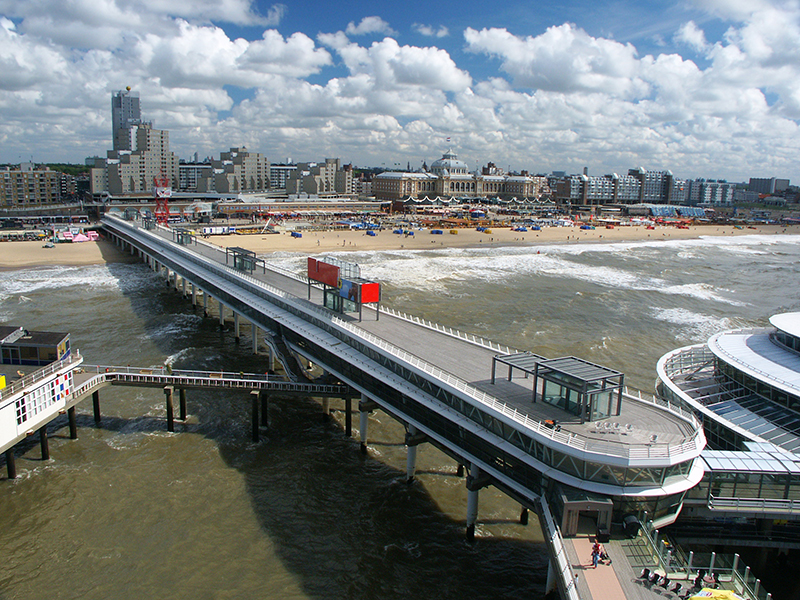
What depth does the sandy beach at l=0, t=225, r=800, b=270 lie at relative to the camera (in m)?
102

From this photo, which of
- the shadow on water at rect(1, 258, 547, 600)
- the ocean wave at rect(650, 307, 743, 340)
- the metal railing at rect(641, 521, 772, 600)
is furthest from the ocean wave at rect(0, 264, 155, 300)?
the metal railing at rect(641, 521, 772, 600)

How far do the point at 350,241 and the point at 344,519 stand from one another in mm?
109525

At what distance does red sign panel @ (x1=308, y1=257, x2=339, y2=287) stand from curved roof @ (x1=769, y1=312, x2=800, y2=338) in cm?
2689

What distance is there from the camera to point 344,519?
26.2 meters

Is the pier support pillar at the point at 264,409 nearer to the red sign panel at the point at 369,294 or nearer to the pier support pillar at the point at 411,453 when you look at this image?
the red sign panel at the point at 369,294

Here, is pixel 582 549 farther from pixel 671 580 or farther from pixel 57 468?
pixel 57 468

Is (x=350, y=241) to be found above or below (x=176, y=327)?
above

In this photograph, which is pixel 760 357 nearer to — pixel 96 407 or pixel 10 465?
pixel 96 407

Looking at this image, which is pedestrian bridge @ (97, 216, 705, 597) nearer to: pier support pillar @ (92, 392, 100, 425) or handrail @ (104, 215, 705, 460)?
handrail @ (104, 215, 705, 460)

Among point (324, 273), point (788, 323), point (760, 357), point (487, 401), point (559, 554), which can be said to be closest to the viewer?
point (559, 554)

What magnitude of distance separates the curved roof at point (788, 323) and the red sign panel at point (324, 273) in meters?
26.9

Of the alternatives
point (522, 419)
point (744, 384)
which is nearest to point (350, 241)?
point (744, 384)

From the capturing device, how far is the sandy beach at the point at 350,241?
4030 inches

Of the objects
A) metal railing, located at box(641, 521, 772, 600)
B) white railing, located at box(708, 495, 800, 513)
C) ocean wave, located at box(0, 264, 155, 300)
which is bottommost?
ocean wave, located at box(0, 264, 155, 300)
